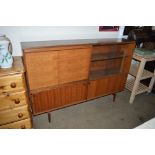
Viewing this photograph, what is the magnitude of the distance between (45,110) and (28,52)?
32.5 inches

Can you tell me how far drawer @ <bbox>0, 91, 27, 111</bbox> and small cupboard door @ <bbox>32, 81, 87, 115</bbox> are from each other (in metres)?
0.21

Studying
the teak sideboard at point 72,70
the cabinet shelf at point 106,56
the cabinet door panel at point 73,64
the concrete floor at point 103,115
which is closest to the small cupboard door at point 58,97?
the teak sideboard at point 72,70

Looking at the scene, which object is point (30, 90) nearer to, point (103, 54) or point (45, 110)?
point (45, 110)

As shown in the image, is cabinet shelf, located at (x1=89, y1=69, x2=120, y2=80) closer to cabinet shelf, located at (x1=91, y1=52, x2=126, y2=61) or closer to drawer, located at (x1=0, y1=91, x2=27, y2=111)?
cabinet shelf, located at (x1=91, y1=52, x2=126, y2=61)

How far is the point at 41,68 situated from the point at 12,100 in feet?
1.47

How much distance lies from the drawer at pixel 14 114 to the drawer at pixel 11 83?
26 cm

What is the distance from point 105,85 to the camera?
219cm

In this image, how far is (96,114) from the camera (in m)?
2.17

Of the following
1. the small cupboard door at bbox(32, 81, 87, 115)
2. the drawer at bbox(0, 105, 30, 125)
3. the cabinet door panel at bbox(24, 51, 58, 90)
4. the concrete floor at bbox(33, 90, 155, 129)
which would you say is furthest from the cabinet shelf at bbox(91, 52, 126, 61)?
the drawer at bbox(0, 105, 30, 125)

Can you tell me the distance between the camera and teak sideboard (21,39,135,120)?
5.08 feet

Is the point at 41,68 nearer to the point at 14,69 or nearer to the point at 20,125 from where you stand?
the point at 14,69

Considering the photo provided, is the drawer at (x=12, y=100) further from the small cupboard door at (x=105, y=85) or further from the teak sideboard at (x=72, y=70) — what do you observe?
the small cupboard door at (x=105, y=85)

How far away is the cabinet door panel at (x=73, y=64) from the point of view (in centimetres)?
165
